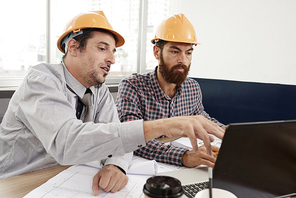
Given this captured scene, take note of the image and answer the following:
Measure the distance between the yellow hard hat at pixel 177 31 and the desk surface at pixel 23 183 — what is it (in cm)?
115

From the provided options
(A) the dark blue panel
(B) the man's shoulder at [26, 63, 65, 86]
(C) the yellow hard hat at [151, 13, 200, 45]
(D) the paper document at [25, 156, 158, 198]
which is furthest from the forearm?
(A) the dark blue panel

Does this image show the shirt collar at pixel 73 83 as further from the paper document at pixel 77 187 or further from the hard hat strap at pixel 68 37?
the paper document at pixel 77 187

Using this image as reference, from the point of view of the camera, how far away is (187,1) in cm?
263

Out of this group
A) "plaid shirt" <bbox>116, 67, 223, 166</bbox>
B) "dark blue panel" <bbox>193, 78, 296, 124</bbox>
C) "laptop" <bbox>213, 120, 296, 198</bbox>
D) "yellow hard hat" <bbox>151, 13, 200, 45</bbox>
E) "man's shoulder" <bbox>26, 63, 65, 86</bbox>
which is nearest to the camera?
"laptop" <bbox>213, 120, 296, 198</bbox>

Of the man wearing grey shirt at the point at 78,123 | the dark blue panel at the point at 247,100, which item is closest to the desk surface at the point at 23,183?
the man wearing grey shirt at the point at 78,123

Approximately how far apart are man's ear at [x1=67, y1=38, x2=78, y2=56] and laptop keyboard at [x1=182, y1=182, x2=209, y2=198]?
86cm

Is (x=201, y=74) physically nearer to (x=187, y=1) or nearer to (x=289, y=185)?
(x=187, y=1)

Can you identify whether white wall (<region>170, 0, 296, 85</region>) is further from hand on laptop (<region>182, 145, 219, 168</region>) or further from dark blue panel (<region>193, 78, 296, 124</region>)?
hand on laptop (<region>182, 145, 219, 168</region>)

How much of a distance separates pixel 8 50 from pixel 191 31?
146 cm

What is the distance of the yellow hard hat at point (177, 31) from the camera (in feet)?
5.72

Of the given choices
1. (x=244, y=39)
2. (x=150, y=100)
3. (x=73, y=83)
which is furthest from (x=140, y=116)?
(x=244, y=39)

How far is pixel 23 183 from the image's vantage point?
89 centimetres

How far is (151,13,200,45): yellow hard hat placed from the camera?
1742 mm

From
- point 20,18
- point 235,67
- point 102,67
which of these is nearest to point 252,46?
point 235,67
